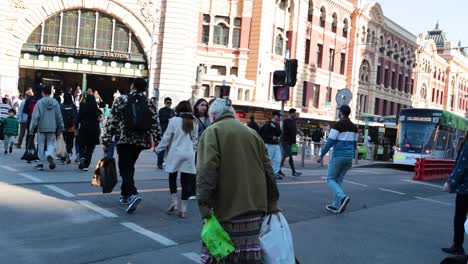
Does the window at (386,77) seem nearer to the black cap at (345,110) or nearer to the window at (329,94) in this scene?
the window at (329,94)

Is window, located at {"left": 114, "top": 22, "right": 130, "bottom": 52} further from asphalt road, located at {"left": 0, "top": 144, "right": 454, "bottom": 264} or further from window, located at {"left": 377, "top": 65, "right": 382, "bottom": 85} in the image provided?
window, located at {"left": 377, "top": 65, "right": 382, "bottom": 85}

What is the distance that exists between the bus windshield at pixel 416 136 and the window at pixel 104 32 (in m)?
20.7

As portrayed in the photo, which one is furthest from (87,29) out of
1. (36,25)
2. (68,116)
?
(68,116)

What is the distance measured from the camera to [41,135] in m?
10.9

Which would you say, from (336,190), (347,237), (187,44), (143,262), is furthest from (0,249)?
(187,44)

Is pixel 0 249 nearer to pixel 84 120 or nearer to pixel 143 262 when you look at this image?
pixel 143 262

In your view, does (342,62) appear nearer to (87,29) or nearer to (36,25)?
(87,29)

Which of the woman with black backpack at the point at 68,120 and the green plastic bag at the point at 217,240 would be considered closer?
→ the green plastic bag at the point at 217,240

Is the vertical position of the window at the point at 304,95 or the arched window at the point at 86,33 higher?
the arched window at the point at 86,33

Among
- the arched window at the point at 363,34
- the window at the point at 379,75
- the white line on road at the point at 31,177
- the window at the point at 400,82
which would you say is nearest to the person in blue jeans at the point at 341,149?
the white line on road at the point at 31,177

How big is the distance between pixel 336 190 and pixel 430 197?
208 inches

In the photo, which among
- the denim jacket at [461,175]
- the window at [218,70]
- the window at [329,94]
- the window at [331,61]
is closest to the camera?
the denim jacket at [461,175]

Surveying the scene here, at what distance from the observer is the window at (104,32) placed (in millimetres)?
34625

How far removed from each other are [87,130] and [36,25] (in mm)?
24323
